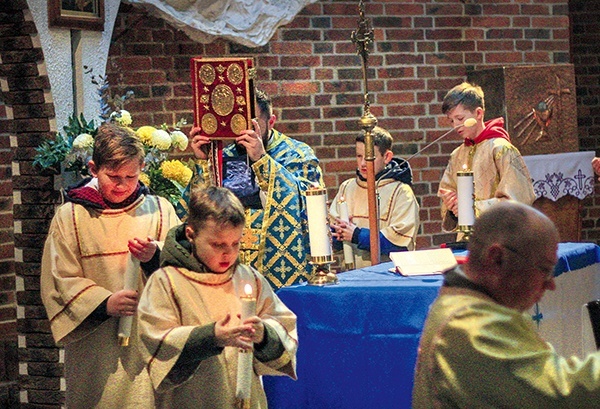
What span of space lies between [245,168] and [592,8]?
5473mm

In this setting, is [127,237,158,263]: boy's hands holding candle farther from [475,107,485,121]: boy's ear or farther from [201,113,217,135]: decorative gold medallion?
[475,107,485,121]: boy's ear

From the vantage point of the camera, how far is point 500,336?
206 centimetres

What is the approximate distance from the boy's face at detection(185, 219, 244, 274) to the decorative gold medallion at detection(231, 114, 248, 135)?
1.31 metres

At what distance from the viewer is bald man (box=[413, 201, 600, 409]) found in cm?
204

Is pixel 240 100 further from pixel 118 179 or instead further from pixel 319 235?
pixel 118 179

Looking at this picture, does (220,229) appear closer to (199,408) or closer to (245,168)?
(199,408)

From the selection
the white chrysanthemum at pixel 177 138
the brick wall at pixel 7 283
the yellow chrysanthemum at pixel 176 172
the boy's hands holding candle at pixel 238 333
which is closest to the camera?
the boy's hands holding candle at pixel 238 333

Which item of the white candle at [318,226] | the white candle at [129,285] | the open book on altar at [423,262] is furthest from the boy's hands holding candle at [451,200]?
the white candle at [129,285]

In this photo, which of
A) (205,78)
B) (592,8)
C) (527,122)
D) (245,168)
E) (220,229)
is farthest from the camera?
(592,8)

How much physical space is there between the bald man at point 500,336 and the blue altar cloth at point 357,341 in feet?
5.87

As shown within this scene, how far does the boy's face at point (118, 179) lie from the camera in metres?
3.76

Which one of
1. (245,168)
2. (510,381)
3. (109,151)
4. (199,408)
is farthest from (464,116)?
(510,381)

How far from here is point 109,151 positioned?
373 centimetres

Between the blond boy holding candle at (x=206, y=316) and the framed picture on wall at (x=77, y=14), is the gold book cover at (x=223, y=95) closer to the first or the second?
the framed picture on wall at (x=77, y=14)
